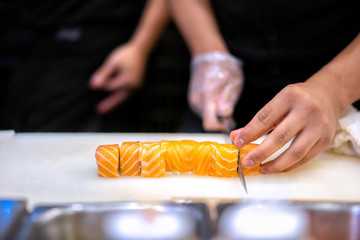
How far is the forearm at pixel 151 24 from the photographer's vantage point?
6.70 feet

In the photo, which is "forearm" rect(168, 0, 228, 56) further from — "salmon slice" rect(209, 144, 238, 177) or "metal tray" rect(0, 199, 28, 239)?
"metal tray" rect(0, 199, 28, 239)

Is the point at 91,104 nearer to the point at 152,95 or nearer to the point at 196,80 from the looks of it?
the point at 152,95

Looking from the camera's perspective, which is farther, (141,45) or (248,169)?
(141,45)

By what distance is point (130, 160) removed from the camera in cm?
117

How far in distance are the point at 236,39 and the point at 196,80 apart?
9.2 inches

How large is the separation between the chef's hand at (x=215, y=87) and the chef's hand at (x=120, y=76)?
44 cm

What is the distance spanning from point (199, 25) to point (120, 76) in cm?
52

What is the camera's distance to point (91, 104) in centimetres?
209

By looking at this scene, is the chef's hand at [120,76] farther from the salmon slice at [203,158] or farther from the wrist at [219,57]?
the salmon slice at [203,158]

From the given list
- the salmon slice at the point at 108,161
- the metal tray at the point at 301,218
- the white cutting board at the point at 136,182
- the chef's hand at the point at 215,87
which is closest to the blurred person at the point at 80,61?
the chef's hand at the point at 215,87

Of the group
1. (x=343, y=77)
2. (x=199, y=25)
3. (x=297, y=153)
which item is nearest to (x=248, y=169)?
(x=297, y=153)

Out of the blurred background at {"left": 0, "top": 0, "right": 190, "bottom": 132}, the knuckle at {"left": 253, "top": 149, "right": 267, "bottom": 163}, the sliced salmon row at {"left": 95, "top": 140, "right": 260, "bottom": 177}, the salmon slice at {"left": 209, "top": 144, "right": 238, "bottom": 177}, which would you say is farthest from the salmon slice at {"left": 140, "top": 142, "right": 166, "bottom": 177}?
the blurred background at {"left": 0, "top": 0, "right": 190, "bottom": 132}

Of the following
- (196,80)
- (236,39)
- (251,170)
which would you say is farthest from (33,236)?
(236,39)

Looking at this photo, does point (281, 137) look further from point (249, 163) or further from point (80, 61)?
point (80, 61)
